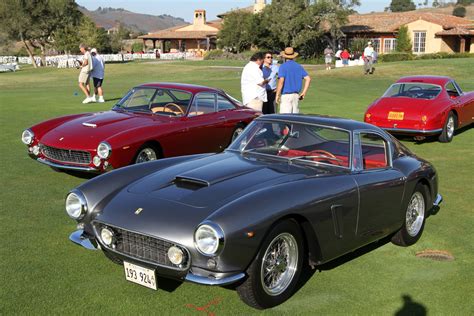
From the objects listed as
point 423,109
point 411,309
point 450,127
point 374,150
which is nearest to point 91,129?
point 374,150

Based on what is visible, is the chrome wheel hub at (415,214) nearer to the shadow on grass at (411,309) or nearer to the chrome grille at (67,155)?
the shadow on grass at (411,309)

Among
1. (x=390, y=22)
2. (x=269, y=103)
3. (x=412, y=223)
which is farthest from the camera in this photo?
(x=390, y=22)

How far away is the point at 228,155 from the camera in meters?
5.59

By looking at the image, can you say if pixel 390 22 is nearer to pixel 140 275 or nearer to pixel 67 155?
pixel 67 155

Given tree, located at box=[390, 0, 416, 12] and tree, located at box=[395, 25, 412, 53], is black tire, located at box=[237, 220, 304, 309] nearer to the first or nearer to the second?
tree, located at box=[395, 25, 412, 53]

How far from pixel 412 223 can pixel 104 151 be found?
4130 mm

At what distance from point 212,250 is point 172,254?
1.08ft

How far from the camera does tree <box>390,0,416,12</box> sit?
171000mm

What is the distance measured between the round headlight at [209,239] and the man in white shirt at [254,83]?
7511mm

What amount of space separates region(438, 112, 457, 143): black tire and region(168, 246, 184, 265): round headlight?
363 inches

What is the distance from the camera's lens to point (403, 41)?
54.2 m

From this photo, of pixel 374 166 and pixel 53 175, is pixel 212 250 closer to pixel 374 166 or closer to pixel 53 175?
pixel 374 166

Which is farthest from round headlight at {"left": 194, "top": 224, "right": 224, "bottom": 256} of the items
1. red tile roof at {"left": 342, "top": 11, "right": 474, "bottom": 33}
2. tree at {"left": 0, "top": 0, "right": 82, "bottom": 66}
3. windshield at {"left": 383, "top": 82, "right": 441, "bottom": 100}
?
tree at {"left": 0, "top": 0, "right": 82, "bottom": 66}

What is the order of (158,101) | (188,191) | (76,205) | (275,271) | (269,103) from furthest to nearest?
(269,103) → (158,101) → (76,205) → (188,191) → (275,271)
